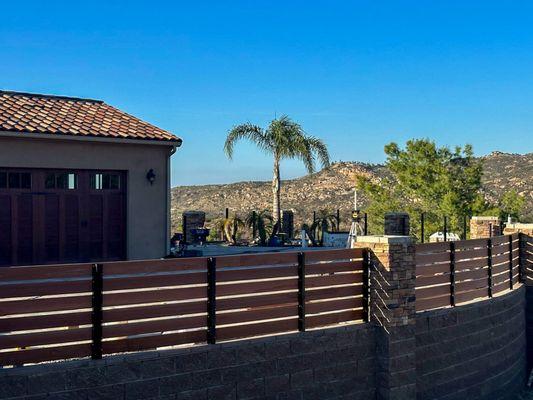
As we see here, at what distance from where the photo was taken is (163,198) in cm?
1557

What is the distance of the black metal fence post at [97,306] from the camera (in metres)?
7.15

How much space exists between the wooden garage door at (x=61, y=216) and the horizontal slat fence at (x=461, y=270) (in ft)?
25.3

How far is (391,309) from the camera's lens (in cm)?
941

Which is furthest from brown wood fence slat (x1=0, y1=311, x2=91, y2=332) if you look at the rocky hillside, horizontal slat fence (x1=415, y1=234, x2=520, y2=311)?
the rocky hillside

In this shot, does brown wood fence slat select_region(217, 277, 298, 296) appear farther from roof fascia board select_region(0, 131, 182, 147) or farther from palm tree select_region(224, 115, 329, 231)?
palm tree select_region(224, 115, 329, 231)

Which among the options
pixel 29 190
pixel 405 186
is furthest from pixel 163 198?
pixel 405 186

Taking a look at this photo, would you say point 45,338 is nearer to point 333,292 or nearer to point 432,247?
point 333,292

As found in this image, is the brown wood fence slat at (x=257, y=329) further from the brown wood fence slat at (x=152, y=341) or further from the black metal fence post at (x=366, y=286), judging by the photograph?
the black metal fence post at (x=366, y=286)

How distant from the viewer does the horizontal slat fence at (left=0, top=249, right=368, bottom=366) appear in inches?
270

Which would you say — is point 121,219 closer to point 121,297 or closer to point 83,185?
point 83,185

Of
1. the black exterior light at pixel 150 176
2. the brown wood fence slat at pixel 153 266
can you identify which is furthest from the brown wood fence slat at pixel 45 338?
the black exterior light at pixel 150 176

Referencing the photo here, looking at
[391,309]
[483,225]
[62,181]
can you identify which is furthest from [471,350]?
[62,181]

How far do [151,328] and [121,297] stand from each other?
0.54 meters

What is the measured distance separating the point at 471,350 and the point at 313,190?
54303 millimetres
